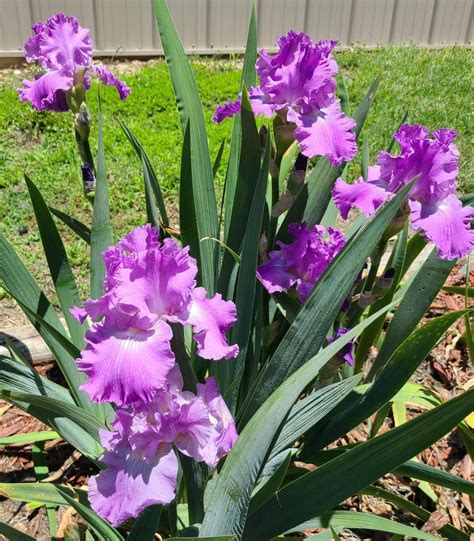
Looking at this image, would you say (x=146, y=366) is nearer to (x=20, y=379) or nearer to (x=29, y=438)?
(x=20, y=379)

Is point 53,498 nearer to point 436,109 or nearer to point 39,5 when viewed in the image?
point 436,109

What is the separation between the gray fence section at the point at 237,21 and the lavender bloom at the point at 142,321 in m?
4.53

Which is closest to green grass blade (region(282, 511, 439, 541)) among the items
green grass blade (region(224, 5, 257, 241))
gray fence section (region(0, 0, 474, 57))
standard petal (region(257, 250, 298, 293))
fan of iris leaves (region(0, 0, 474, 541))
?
fan of iris leaves (region(0, 0, 474, 541))

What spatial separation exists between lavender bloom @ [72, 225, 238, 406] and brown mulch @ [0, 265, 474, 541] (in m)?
0.63

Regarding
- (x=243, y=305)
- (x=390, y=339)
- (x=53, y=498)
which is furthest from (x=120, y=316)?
(x=390, y=339)

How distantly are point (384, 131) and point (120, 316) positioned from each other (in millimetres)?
3225

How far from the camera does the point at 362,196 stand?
47.1 inches

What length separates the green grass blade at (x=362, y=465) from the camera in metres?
0.93

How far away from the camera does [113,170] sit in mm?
3205

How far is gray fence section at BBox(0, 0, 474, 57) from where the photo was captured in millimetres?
4863

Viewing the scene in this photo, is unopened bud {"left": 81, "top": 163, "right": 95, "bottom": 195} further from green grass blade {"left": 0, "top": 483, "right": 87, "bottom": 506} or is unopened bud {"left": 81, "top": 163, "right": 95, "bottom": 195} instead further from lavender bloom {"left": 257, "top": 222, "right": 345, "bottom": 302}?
green grass blade {"left": 0, "top": 483, "right": 87, "bottom": 506}

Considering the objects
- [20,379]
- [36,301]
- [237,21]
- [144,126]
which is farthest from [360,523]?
[237,21]

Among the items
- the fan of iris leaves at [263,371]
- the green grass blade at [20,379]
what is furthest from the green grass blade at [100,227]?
the green grass blade at [20,379]

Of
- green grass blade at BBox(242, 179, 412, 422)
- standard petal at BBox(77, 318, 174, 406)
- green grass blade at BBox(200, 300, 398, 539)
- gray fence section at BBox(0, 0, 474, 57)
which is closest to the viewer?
standard petal at BBox(77, 318, 174, 406)
